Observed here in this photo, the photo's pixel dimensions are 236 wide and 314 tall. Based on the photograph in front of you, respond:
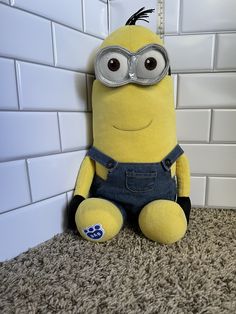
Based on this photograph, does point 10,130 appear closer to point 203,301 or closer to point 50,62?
point 50,62

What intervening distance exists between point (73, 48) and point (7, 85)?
7.6 inches

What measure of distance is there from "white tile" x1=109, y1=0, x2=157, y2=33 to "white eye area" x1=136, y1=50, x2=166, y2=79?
0.62 feet

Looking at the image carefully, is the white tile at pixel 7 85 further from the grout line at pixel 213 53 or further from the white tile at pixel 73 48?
the grout line at pixel 213 53

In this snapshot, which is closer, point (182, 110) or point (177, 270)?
point (177, 270)

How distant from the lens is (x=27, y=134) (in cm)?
47

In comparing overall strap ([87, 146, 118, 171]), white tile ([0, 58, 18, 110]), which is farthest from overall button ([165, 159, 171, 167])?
white tile ([0, 58, 18, 110])

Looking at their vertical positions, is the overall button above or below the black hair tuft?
below

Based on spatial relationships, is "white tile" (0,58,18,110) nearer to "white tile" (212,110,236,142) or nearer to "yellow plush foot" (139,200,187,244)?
"yellow plush foot" (139,200,187,244)

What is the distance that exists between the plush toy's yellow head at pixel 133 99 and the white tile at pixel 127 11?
13cm

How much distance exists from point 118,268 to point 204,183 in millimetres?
356

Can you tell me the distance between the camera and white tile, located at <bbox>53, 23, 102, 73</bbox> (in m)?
0.52

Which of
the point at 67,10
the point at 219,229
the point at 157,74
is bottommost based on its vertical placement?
the point at 219,229

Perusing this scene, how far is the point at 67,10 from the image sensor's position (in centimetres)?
53

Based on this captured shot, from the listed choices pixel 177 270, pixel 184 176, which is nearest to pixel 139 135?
pixel 184 176
